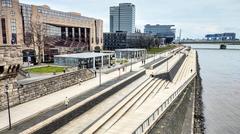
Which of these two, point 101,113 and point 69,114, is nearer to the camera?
point 69,114

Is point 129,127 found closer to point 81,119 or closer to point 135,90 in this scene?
point 81,119

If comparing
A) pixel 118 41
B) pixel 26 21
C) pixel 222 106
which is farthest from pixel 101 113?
pixel 118 41

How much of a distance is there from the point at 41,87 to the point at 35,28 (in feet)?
121

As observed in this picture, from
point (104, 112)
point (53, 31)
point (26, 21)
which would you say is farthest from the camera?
point (53, 31)

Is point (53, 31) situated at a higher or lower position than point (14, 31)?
higher

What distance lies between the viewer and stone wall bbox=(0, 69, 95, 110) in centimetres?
2323

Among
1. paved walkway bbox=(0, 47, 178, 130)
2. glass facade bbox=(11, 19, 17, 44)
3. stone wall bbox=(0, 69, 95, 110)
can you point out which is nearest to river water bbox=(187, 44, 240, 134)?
paved walkway bbox=(0, 47, 178, 130)

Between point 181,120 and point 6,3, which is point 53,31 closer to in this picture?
point 6,3

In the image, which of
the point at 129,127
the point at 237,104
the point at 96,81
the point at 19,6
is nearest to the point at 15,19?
the point at 19,6

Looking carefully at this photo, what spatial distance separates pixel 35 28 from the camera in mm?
59188

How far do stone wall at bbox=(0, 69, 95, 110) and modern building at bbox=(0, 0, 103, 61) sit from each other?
2505 centimetres

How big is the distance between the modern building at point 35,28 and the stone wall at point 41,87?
2505 centimetres

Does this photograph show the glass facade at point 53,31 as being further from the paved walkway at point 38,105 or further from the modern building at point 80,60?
the paved walkway at point 38,105

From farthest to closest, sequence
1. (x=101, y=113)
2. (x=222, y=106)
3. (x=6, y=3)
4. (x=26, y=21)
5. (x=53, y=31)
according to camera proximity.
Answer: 1. (x=53, y=31)
2. (x=26, y=21)
3. (x=6, y=3)
4. (x=222, y=106)
5. (x=101, y=113)
